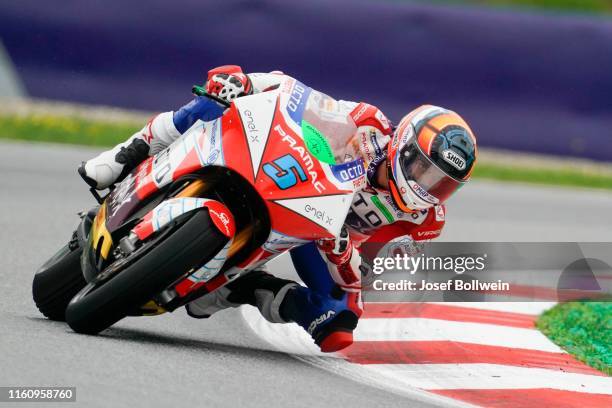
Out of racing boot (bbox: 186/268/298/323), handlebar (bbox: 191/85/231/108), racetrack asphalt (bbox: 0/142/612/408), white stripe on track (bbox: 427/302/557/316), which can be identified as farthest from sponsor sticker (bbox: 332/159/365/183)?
white stripe on track (bbox: 427/302/557/316)

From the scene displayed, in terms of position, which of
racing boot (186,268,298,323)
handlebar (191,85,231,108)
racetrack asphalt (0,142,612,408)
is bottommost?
racetrack asphalt (0,142,612,408)

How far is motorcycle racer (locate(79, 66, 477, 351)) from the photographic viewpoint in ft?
18.6

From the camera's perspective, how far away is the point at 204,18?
48.6 ft

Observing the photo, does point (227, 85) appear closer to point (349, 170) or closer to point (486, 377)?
point (349, 170)

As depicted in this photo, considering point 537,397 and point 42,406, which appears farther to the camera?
point 537,397

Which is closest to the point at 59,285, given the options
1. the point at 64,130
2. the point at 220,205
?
the point at 220,205

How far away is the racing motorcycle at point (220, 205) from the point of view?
5270mm

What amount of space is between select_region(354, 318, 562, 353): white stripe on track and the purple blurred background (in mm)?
7763

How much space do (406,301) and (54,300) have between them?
89.6 inches

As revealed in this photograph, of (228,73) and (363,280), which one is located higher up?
(228,73)

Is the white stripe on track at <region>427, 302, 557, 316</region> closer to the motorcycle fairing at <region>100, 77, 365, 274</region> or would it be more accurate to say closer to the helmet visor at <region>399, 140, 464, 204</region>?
the helmet visor at <region>399, 140, 464, 204</region>

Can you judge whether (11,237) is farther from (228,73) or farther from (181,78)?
(181,78)

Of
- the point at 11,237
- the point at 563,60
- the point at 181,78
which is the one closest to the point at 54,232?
the point at 11,237

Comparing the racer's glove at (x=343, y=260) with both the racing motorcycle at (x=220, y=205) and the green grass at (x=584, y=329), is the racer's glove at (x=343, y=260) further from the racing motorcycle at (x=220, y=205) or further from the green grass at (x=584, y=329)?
the green grass at (x=584, y=329)
